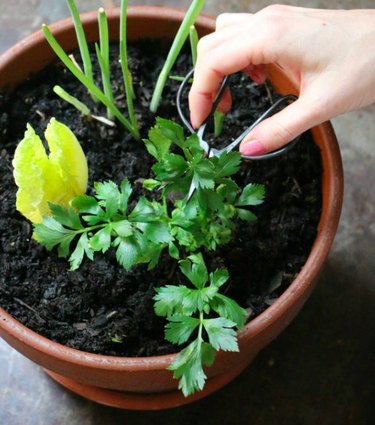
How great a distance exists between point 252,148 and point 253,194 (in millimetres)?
70

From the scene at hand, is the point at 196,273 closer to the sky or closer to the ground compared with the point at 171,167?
closer to the ground

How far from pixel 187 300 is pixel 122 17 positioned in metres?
0.41

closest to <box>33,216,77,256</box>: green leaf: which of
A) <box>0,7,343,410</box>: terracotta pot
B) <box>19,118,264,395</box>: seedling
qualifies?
<box>19,118,264,395</box>: seedling

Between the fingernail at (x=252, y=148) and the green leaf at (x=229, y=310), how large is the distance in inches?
7.6

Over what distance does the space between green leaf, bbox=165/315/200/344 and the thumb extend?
9.1 inches

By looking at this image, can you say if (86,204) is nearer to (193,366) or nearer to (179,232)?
(179,232)

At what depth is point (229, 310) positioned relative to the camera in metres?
0.78

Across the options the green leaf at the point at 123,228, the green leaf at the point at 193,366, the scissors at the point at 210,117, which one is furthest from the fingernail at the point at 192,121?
the green leaf at the point at 193,366

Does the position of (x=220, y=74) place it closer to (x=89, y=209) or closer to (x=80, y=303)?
(x=89, y=209)

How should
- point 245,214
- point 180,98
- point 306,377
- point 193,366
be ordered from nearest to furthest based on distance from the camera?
point 193,366
point 245,214
point 180,98
point 306,377

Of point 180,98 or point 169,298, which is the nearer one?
point 169,298

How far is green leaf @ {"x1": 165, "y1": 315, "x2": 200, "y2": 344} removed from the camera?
0.78 m

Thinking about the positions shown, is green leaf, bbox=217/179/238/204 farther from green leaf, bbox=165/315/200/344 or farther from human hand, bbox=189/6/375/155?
green leaf, bbox=165/315/200/344

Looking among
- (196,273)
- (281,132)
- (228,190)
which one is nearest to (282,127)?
(281,132)
